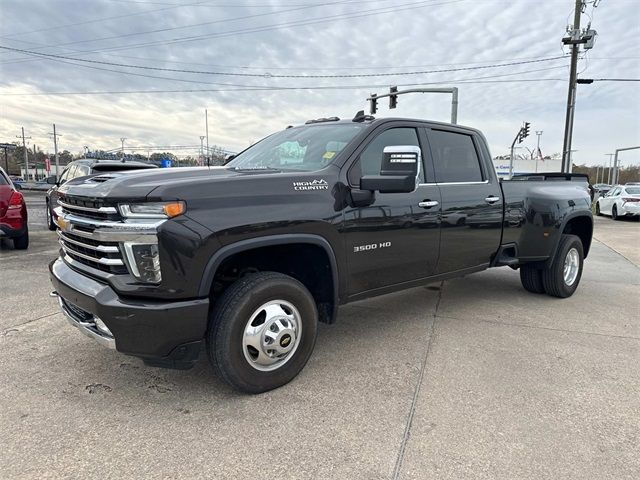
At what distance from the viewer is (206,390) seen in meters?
3.06

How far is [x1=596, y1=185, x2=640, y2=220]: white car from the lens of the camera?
18844 millimetres

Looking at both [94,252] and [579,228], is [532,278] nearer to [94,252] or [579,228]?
[579,228]

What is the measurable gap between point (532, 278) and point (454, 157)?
2.20 m

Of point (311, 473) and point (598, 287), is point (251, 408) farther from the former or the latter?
point (598, 287)

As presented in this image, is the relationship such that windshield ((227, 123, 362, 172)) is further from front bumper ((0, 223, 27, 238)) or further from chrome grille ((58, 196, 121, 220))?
front bumper ((0, 223, 27, 238))

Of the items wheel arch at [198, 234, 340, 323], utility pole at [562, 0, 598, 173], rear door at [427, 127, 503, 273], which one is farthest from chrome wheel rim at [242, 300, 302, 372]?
utility pole at [562, 0, 598, 173]

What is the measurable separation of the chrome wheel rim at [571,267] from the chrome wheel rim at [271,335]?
4090mm

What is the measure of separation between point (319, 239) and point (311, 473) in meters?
1.42

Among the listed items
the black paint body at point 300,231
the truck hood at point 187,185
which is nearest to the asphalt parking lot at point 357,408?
the black paint body at point 300,231

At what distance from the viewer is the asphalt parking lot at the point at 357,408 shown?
233 cm

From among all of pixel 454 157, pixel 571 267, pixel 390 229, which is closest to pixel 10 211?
pixel 390 229

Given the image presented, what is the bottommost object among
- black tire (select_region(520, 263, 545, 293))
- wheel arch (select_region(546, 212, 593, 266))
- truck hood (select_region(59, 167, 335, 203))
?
black tire (select_region(520, 263, 545, 293))

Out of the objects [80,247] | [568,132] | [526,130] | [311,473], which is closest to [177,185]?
[80,247]

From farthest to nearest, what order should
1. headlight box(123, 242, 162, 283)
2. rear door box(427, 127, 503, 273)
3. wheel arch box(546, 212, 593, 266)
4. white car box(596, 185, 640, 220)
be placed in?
white car box(596, 185, 640, 220) < wheel arch box(546, 212, 593, 266) < rear door box(427, 127, 503, 273) < headlight box(123, 242, 162, 283)
